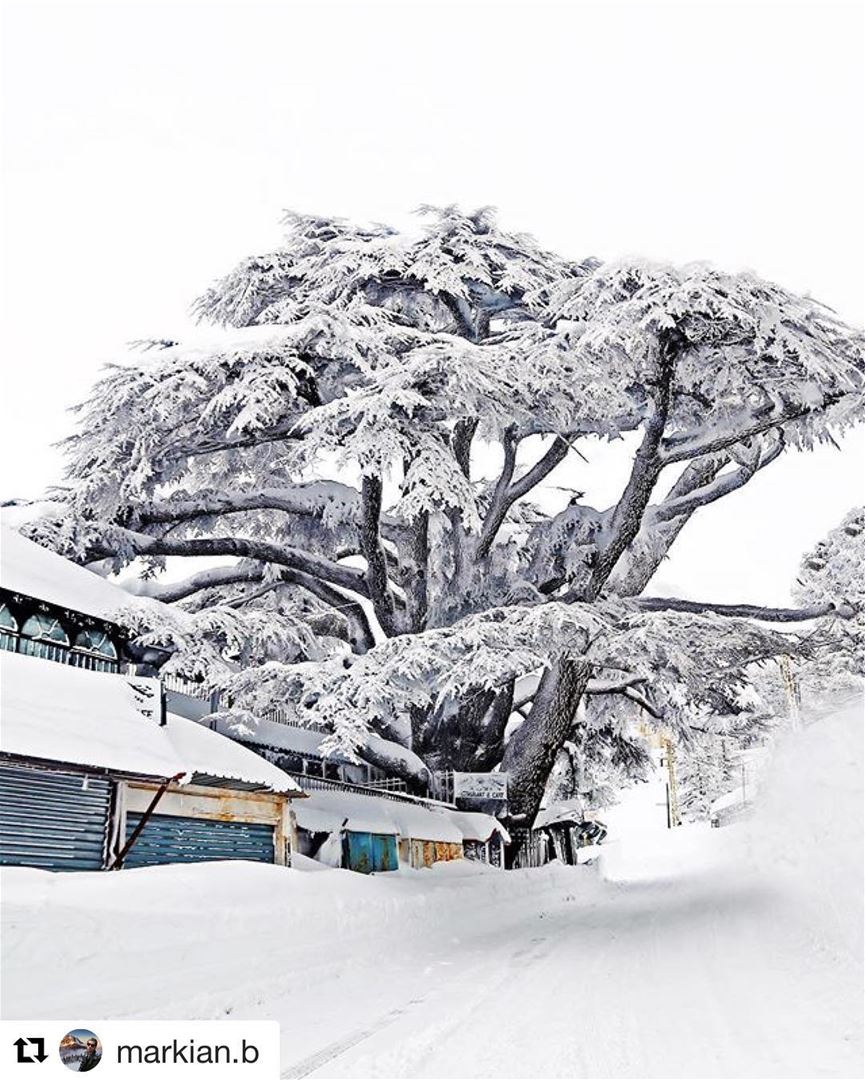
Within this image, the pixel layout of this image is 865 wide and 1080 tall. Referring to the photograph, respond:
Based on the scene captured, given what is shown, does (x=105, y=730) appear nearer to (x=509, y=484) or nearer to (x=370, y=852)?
(x=370, y=852)

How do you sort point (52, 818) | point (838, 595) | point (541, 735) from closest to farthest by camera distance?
1. point (52, 818)
2. point (541, 735)
3. point (838, 595)

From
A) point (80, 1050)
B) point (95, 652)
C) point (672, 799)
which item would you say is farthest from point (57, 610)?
point (672, 799)

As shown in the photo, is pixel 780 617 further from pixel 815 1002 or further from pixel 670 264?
pixel 815 1002

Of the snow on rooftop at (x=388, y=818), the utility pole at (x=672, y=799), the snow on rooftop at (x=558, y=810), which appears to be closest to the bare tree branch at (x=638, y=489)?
the snow on rooftop at (x=388, y=818)

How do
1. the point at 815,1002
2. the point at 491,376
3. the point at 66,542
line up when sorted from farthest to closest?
the point at 66,542 < the point at 491,376 < the point at 815,1002

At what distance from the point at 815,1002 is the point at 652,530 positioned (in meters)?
13.0

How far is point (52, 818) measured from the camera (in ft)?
29.8

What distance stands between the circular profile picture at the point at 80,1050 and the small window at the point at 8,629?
6.90 m

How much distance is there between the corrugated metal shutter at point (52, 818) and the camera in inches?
339

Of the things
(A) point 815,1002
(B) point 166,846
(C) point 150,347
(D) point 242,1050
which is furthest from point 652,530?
(D) point 242,1050

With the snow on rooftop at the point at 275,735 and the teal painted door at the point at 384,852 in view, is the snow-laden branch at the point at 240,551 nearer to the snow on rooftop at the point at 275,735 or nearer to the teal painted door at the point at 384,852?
the snow on rooftop at the point at 275,735

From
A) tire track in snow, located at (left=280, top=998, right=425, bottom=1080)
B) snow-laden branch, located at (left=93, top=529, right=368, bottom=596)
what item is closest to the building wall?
tire track in snow, located at (left=280, top=998, right=425, bottom=1080)

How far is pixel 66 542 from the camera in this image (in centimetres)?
1480

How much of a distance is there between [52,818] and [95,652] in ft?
11.8
